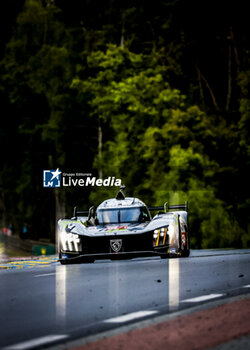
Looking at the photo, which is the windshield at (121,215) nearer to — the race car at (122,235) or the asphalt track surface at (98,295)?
the race car at (122,235)

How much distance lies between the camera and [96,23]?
208ft

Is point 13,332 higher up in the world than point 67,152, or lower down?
lower down

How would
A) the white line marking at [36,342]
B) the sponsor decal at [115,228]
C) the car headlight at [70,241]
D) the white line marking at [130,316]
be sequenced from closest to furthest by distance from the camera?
the white line marking at [36,342] < the white line marking at [130,316] < the sponsor decal at [115,228] < the car headlight at [70,241]

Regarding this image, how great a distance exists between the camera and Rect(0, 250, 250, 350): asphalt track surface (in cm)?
1061

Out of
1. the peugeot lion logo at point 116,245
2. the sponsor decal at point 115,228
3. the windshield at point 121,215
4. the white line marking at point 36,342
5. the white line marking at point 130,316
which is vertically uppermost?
the windshield at point 121,215

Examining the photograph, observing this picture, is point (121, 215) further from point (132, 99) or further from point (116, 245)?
point (132, 99)

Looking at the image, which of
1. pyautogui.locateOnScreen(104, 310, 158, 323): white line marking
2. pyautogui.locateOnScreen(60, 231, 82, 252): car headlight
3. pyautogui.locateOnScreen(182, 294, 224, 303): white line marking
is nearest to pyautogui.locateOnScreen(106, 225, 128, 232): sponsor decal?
pyautogui.locateOnScreen(60, 231, 82, 252): car headlight

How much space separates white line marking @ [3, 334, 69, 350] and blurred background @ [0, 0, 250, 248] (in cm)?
3595

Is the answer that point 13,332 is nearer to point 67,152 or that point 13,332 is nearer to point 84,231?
point 84,231

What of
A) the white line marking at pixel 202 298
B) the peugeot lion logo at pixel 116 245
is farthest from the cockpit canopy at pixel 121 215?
the white line marking at pixel 202 298

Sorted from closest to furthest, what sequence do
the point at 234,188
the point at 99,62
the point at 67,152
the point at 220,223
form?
the point at 220,223, the point at 234,188, the point at 99,62, the point at 67,152

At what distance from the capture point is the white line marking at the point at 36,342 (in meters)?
9.32

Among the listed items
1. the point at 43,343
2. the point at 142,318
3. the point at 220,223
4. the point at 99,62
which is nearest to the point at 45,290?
the point at 142,318

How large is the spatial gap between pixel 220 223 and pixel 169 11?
71.8 feet
